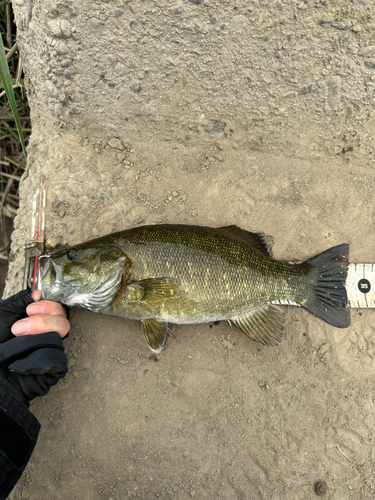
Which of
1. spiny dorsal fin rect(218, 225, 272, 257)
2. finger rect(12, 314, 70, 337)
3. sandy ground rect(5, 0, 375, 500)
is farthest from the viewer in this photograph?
spiny dorsal fin rect(218, 225, 272, 257)

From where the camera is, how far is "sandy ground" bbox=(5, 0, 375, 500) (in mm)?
2816

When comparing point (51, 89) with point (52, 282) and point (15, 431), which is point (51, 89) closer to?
point (52, 282)

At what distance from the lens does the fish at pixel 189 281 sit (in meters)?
2.72

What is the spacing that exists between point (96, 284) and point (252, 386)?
164 centimetres

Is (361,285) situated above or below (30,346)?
above

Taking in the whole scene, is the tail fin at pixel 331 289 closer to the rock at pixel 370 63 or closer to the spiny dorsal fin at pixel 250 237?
the spiny dorsal fin at pixel 250 237

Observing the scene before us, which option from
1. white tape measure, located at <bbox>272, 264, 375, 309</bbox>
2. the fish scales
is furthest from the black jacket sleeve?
white tape measure, located at <bbox>272, 264, 375, 309</bbox>

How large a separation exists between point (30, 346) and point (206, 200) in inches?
77.1

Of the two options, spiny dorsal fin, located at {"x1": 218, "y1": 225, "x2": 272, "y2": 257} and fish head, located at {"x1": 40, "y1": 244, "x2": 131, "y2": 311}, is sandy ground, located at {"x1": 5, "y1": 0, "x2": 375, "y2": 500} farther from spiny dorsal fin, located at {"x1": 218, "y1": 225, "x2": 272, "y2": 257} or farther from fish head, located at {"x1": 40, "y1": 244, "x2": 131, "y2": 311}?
fish head, located at {"x1": 40, "y1": 244, "x2": 131, "y2": 311}

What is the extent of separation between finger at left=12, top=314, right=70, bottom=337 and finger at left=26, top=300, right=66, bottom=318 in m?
0.04

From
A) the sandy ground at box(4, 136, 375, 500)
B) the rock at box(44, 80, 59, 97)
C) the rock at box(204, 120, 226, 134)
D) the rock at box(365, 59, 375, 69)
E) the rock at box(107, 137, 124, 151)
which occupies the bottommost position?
the sandy ground at box(4, 136, 375, 500)

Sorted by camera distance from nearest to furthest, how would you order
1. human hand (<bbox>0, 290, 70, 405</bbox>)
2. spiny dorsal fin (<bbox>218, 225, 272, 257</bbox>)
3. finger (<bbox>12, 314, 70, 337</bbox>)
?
1. human hand (<bbox>0, 290, 70, 405</bbox>)
2. finger (<bbox>12, 314, 70, 337</bbox>)
3. spiny dorsal fin (<bbox>218, 225, 272, 257</bbox>)

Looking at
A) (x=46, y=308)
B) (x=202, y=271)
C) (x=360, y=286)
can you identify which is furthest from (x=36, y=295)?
(x=360, y=286)

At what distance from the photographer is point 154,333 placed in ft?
9.59
